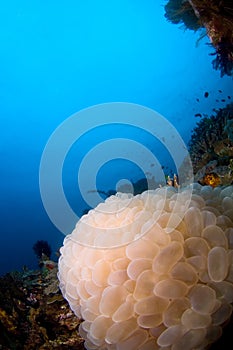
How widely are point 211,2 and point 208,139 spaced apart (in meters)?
3.29

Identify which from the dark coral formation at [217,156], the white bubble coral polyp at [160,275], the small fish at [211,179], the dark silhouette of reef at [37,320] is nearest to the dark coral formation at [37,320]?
the dark silhouette of reef at [37,320]

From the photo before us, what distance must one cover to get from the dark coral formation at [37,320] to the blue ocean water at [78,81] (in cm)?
5393

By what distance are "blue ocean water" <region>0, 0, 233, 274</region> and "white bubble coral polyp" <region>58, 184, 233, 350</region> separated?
54.9m

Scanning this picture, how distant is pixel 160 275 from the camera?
1903mm

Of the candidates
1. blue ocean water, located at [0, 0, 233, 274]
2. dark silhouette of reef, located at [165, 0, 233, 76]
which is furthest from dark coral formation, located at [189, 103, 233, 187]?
blue ocean water, located at [0, 0, 233, 274]

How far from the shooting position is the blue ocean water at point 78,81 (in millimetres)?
58719

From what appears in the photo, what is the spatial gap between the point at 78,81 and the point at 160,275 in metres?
68.0

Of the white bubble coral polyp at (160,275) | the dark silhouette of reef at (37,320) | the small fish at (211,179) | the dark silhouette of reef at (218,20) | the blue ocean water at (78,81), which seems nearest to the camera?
the white bubble coral polyp at (160,275)

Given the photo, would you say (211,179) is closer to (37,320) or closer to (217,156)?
(217,156)

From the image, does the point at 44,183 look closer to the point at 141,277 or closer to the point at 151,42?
the point at 141,277

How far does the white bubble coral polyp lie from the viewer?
5.88ft

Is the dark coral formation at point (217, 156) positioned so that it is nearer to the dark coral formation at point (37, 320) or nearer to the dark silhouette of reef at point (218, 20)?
the dark silhouette of reef at point (218, 20)

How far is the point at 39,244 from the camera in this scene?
33.1 feet

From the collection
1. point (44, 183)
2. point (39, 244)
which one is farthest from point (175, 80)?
point (44, 183)
